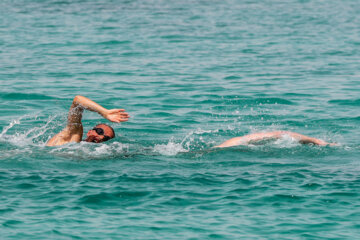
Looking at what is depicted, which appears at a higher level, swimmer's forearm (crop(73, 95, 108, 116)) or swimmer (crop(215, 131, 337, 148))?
swimmer's forearm (crop(73, 95, 108, 116))

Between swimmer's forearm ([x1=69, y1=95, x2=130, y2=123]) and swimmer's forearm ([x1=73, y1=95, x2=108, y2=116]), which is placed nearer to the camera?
swimmer's forearm ([x1=69, y1=95, x2=130, y2=123])

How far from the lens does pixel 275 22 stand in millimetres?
40000

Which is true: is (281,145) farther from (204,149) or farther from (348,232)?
(348,232)

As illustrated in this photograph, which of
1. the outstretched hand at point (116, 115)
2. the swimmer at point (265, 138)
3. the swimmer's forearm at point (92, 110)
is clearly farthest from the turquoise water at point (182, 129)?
the outstretched hand at point (116, 115)

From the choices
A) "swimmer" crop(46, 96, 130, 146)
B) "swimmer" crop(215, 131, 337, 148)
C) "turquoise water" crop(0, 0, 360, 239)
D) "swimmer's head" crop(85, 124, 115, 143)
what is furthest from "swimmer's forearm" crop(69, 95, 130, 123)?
"swimmer" crop(215, 131, 337, 148)

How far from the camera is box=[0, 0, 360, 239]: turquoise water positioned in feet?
33.0

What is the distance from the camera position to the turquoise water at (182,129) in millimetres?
10070

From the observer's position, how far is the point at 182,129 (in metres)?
16.7

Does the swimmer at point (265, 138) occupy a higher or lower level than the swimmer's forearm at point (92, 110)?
lower

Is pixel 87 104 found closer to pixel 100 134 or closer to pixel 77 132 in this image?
pixel 100 134

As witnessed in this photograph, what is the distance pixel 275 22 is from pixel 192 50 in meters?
12.2

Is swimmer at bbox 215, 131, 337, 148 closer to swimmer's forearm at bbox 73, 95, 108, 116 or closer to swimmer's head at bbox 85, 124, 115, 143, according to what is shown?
swimmer's head at bbox 85, 124, 115, 143

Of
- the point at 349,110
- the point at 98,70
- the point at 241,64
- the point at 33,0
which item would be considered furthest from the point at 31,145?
the point at 33,0

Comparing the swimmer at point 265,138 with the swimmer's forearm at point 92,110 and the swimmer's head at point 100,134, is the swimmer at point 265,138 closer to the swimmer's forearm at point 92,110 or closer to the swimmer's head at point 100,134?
the swimmer's head at point 100,134
